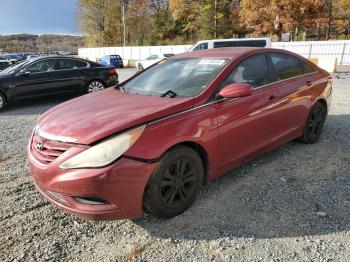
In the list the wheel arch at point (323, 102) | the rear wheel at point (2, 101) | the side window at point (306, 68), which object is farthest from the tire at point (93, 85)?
the wheel arch at point (323, 102)

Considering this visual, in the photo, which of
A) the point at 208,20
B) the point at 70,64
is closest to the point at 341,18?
the point at 208,20

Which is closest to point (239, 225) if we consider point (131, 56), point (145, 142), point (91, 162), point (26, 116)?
point (145, 142)

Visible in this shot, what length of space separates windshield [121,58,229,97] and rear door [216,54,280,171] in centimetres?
23

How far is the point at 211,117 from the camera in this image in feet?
10.8

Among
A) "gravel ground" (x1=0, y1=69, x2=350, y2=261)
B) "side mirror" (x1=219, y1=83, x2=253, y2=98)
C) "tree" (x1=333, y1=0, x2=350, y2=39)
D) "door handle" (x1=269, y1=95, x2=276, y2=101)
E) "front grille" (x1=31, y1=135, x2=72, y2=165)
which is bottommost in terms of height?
"gravel ground" (x1=0, y1=69, x2=350, y2=261)

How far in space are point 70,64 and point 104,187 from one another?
8.08 m

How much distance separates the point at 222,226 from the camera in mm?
3068

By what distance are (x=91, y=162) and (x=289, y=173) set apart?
257 cm

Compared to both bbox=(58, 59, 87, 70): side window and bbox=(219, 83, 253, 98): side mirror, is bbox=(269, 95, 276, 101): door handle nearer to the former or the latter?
bbox=(219, 83, 253, 98): side mirror

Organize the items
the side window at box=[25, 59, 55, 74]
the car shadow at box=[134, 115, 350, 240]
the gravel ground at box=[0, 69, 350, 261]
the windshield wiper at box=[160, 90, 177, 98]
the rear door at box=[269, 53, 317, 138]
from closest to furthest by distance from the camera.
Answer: the gravel ground at box=[0, 69, 350, 261]
the car shadow at box=[134, 115, 350, 240]
the windshield wiper at box=[160, 90, 177, 98]
the rear door at box=[269, 53, 317, 138]
the side window at box=[25, 59, 55, 74]

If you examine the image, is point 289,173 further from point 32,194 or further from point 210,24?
point 210,24

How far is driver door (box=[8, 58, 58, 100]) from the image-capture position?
29.4 ft

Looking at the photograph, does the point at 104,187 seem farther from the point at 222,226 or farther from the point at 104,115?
the point at 222,226

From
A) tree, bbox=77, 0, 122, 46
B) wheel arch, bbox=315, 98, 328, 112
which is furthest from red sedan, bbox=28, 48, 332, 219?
tree, bbox=77, 0, 122, 46
